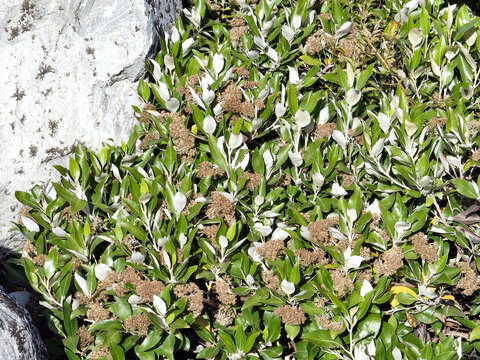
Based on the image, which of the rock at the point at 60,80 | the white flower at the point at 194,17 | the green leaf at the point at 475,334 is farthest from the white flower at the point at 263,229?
the white flower at the point at 194,17

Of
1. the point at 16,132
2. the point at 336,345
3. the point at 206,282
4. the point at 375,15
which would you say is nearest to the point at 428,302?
the point at 336,345

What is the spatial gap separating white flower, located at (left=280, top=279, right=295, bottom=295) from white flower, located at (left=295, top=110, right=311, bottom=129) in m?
0.92

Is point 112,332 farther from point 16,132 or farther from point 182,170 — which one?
point 16,132

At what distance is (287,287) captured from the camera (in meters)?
2.26

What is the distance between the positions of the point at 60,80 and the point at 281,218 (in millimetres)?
1590

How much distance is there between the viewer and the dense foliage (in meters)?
2.30

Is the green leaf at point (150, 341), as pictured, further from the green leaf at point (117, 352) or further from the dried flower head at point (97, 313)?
the dried flower head at point (97, 313)

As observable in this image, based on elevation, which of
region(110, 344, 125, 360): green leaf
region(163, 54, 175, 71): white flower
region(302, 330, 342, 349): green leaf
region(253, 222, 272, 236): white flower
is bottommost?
region(302, 330, 342, 349): green leaf

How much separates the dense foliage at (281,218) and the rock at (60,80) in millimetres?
168

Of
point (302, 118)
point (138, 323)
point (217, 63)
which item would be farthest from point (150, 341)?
point (217, 63)

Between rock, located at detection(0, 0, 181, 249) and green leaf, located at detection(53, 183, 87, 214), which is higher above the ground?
rock, located at detection(0, 0, 181, 249)

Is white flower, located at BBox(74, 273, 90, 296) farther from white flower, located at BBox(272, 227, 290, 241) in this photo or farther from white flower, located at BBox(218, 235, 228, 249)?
white flower, located at BBox(272, 227, 290, 241)

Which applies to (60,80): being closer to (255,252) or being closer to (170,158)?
(170,158)

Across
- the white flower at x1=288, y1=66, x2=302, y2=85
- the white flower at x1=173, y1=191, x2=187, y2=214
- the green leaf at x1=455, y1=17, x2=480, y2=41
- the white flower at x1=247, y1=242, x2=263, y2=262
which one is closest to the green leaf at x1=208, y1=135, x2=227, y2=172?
the white flower at x1=173, y1=191, x2=187, y2=214
